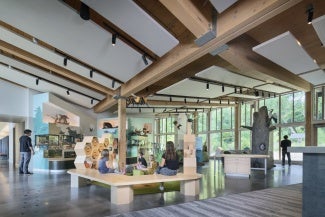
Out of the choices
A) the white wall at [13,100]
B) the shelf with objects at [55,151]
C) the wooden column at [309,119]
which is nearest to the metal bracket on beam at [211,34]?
the shelf with objects at [55,151]

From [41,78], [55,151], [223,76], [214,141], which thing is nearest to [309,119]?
[223,76]

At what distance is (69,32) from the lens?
17.6 ft

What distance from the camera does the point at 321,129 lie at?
475 inches

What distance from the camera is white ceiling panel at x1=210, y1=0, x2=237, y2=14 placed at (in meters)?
3.75

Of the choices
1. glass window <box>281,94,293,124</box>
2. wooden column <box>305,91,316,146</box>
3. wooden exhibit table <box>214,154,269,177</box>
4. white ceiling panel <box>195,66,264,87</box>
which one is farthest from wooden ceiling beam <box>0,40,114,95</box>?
glass window <box>281,94,293,124</box>

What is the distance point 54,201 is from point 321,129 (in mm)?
12068

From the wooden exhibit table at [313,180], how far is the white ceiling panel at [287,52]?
3420mm

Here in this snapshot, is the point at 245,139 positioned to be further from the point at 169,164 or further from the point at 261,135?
the point at 169,164

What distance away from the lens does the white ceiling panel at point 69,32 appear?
463 centimetres

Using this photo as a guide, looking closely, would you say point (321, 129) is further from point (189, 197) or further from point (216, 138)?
point (189, 197)

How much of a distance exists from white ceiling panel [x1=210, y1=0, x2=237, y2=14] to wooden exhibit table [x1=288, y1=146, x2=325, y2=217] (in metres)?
2.52

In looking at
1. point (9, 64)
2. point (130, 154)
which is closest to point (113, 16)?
point (9, 64)

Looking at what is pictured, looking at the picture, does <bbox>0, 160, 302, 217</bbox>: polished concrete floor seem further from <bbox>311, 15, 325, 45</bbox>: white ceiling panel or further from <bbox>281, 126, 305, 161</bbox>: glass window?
<bbox>281, 126, 305, 161</bbox>: glass window

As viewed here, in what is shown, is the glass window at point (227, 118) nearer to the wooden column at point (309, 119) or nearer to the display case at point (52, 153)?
the wooden column at point (309, 119)
